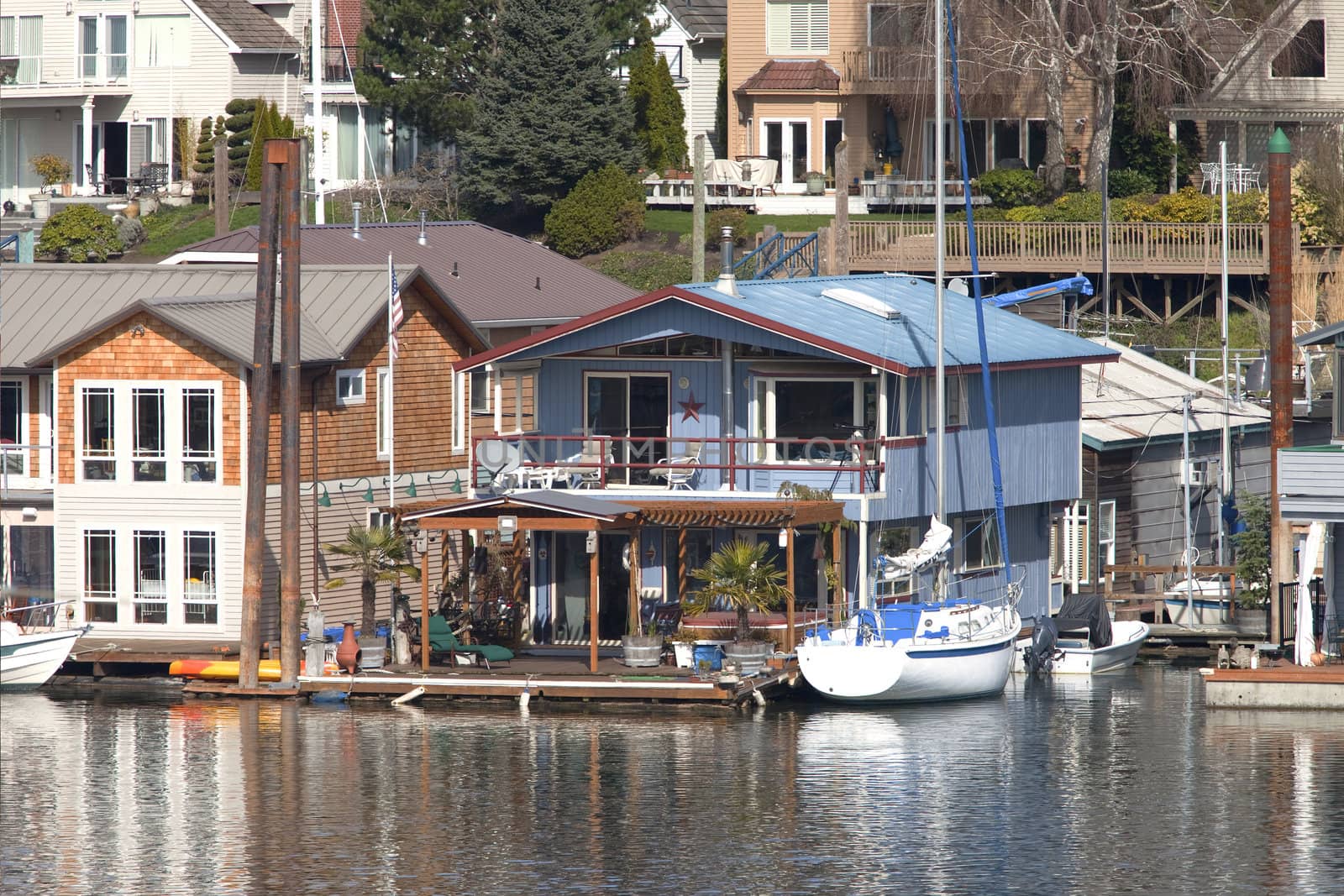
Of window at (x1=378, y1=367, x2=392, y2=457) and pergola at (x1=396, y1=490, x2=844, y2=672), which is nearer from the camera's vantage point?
pergola at (x1=396, y1=490, x2=844, y2=672)

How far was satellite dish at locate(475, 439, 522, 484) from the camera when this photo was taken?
41.7m

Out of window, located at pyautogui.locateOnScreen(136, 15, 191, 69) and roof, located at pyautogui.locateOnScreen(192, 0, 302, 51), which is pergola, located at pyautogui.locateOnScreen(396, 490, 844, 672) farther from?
window, located at pyautogui.locateOnScreen(136, 15, 191, 69)

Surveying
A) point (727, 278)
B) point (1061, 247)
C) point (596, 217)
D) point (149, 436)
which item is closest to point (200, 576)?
point (149, 436)

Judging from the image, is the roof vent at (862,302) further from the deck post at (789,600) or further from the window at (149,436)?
the window at (149,436)

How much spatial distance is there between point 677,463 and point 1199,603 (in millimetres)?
11391

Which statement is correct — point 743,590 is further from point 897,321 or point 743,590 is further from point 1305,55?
point 1305,55

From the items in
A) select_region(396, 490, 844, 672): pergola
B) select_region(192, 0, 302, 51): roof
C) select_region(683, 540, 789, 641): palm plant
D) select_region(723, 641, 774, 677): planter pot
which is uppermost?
select_region(192, 0, 302, 51): roof

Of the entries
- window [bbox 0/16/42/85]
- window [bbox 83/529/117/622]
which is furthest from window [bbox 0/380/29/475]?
window [bbox 0/16/42/85]

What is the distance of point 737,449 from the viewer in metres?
41.7

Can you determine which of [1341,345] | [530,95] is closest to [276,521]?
[1341,345]

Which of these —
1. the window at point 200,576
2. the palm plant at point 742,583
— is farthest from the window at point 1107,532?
the window at point 200,576

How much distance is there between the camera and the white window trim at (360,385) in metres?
43.4

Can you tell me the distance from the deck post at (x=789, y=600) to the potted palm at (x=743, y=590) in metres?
0.18

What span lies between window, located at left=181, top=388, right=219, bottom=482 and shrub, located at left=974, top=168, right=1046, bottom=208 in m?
31.6
